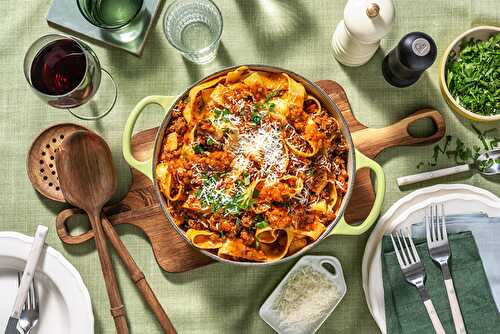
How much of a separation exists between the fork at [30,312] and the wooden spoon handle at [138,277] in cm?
37

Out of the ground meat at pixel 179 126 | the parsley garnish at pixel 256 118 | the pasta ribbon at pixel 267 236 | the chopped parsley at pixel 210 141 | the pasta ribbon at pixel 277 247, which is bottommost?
the pasta ribbon at pixel 277 247

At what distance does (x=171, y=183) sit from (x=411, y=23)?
1185mm

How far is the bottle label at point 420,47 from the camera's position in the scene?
77.5 inches

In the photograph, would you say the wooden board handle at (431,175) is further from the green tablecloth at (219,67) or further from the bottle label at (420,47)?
the bottle label at (420,47)

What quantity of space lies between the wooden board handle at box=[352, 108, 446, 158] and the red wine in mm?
1117

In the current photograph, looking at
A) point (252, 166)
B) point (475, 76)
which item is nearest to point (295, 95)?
point (252, 166)

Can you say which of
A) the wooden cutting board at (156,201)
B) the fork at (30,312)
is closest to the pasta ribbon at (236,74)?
the wooden cutting board at (156,201)

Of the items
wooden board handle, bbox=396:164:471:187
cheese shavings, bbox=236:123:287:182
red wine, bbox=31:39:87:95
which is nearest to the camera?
cheese shavings, bbox=236:123:287:182

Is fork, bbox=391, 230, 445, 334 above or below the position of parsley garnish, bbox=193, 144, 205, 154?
below

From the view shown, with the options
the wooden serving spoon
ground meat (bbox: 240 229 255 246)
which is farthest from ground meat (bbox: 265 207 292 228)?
the wooden serving spoon

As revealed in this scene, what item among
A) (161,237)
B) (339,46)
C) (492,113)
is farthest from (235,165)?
(492,113)

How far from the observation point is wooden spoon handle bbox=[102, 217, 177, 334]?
2162mm

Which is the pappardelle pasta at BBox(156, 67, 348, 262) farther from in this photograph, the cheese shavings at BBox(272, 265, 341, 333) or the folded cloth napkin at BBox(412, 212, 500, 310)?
the folded cloth napkin at BBox(412, 212, 500, 310)

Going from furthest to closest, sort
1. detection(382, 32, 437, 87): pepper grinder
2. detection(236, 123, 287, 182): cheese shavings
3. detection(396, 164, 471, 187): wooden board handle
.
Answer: detection(396, 164, 471, 187): wooden board handle → detection(382, 32, 437, 87): pepper grinder → detection(236, 123, 287, 182): cheese shavings
